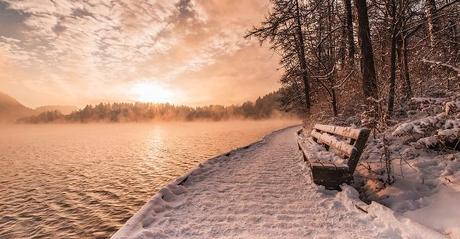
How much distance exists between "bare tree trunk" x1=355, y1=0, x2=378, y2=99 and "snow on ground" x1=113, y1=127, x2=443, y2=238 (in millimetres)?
3292

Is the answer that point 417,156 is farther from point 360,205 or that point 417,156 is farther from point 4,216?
point 4,216

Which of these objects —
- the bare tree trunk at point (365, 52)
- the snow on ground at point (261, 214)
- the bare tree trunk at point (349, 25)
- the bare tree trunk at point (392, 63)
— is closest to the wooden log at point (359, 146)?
the snow on ground at point (261, 214)

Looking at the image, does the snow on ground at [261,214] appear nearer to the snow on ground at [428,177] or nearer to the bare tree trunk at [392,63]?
the snow on ground at [428,177]

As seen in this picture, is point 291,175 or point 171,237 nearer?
point 171,237

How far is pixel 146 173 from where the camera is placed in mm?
11750

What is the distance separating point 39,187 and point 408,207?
10.7m

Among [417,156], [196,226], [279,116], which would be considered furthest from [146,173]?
[279,116]

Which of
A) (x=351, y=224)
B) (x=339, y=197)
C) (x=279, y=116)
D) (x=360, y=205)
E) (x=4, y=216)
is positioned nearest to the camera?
(x=351, y=224)

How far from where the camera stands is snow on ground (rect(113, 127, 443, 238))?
12.0ft

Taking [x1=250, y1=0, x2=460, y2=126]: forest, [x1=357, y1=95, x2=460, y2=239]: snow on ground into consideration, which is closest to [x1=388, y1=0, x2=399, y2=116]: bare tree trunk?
[x1=250, y1=0, x2=460, y2=126]: forest

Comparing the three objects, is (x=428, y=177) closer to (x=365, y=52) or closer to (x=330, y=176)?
(x=330, y=176)

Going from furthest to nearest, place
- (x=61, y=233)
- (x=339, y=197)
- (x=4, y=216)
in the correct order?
(x=4, y=216) < (x=61, y=233) < (x=339, y=197)

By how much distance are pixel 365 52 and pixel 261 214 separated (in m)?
6.00

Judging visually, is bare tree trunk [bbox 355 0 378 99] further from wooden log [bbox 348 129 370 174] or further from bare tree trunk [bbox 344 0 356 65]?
wooden log [bbox 348 129 370 174]
